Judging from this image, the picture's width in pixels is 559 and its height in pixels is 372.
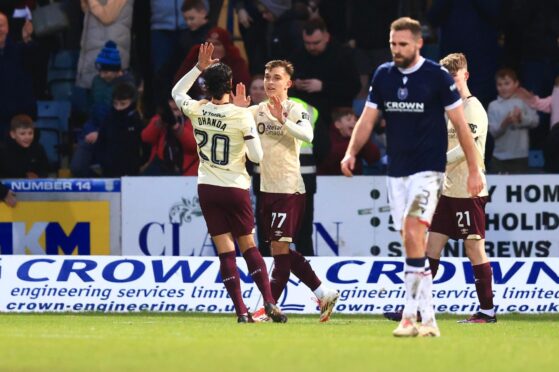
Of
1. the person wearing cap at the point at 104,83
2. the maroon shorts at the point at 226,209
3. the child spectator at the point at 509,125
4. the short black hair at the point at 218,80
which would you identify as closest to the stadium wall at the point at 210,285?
the maroon shorts at the point at 226,209

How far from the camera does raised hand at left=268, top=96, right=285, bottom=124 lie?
13773 mm

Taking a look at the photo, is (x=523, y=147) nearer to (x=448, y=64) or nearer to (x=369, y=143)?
(x=369, y=143)

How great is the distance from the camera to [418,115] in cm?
1186

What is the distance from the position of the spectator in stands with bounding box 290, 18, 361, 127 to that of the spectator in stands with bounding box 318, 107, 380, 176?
0.53 m

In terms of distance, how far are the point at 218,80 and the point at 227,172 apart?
0.79m

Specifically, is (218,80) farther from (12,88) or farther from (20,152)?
(12,88)

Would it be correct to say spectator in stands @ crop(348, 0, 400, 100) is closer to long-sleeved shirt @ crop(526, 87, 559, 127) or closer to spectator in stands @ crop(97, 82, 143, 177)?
long-sleeved shirt @ crop(526, 87, 559, 127)

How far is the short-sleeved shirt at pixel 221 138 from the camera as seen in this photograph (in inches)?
536

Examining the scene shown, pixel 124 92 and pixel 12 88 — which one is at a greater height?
pixel 124 92

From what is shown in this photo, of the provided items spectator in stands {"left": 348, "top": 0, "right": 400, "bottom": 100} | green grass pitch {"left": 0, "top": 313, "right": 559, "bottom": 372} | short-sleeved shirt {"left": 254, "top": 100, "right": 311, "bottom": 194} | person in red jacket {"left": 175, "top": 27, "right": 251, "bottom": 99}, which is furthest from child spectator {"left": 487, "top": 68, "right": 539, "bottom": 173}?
short-sleeved shirt {"left": 254, "top": 100, "right": 311, "bottom": 194}

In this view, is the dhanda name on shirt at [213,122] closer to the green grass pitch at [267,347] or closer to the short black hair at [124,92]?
the green grass pitch at [267,347]

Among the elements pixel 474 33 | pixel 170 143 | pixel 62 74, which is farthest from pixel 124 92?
pixel 474 33

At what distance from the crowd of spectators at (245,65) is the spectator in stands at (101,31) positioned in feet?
0.04

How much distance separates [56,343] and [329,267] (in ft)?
17.3
